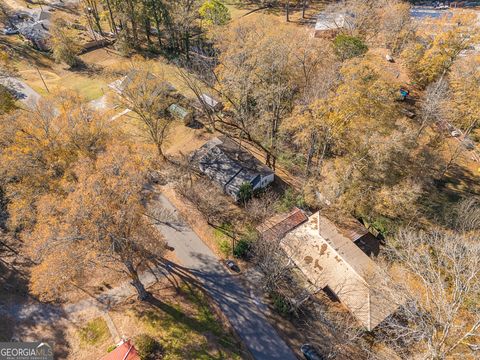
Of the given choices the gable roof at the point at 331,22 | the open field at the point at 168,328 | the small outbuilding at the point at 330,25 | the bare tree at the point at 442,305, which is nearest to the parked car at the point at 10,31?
the small outbuilding at the point at 330,25

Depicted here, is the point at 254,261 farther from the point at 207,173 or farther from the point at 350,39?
the point at 350,39

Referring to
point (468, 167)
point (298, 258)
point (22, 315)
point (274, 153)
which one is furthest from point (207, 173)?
point (468, 167)

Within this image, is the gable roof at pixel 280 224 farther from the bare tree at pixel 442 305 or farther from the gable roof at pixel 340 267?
the bare tree at pixel 442 305

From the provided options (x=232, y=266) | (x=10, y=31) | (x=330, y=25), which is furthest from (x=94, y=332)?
(x=10, y=31)

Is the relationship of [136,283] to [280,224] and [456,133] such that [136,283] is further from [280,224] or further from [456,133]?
[456,133]

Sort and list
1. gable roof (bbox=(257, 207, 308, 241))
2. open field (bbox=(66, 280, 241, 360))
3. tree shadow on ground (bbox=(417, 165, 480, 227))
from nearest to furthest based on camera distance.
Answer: open field (bbox=(66, 280, 241, 360))
gable roof (bbox=(257, 207, 308, 241))
tree shadow on ground (bbox=(417, 165, 480, 227))

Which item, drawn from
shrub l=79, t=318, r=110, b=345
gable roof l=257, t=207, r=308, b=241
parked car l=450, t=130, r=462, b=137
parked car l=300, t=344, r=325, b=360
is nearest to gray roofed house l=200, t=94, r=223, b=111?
gable roof l=257, t=207, r=308, b=241

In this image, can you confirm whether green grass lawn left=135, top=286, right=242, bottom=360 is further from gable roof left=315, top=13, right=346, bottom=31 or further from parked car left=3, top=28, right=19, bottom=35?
parked car left=3, top=28, right=19, bottom=35
